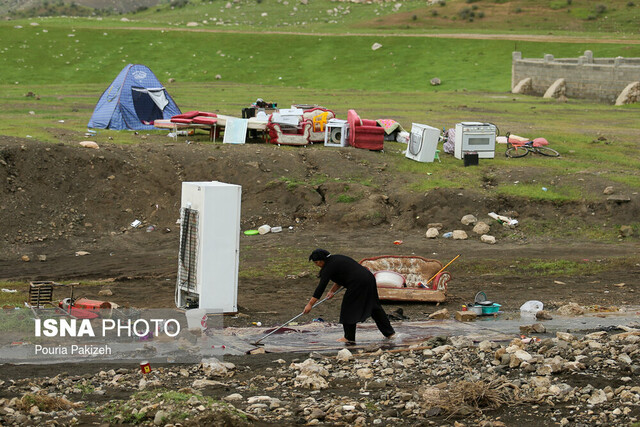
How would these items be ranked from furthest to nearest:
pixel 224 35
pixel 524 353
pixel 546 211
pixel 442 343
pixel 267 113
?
1. pixel 224 35
2. pixel 267 113
3. pixel 546 211
4. pixel 442 343
5. pixel 524 353

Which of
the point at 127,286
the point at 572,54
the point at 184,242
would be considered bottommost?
the point at 127,286

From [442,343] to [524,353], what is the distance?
1433 millimetres

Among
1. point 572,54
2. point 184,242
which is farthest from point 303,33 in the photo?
point 184,242

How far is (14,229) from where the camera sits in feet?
65.6

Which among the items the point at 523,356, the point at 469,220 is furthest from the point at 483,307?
the point at 469,220

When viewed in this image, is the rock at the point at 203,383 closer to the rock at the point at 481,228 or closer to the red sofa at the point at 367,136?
the rock at the point at 481,228

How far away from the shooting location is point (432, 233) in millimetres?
20359

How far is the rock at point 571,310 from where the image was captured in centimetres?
1459

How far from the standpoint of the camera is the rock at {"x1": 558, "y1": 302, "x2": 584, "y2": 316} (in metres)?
14.6

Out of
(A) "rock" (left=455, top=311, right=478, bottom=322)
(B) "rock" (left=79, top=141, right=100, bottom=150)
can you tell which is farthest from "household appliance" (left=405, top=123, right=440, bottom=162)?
(A) "rock" (left=455, top=311, right=478, bottom=322)

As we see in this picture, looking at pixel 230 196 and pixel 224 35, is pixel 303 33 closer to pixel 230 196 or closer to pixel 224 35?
pixel 224 35

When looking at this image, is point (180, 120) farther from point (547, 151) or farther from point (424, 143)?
point (547, 151)

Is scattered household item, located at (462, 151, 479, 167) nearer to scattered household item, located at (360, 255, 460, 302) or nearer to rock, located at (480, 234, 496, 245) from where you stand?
rock, located at (480, 234, 496, 245)

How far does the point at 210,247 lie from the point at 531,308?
5.38 metres
